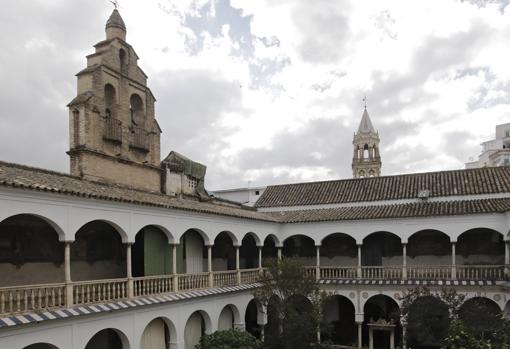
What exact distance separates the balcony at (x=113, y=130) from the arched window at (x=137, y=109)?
159 centimetres

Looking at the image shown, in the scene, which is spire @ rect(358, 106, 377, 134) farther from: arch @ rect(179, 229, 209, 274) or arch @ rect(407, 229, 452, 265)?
arch @ rect(179, 229, 209, 274)

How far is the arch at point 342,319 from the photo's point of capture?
2184 cm

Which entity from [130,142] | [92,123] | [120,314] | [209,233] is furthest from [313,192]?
[120,314]

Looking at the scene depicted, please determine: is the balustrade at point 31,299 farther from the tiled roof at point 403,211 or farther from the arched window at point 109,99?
the tiled roof at point 403,211

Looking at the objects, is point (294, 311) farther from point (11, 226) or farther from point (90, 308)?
point (11, 226)

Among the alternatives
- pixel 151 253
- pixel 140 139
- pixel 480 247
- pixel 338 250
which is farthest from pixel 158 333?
pixel 480 247

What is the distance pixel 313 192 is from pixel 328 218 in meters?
4.63

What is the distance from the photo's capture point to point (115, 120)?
1642 centimetres

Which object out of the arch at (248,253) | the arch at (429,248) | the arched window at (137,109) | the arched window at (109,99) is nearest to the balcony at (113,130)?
the arched window at (109,99)

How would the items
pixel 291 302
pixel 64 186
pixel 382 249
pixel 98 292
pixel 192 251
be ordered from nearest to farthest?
pixel 64 186
pixel 98 292
pixel 291 302
pixel 192 251
pixel 382 249

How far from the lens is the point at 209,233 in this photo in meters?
16.5

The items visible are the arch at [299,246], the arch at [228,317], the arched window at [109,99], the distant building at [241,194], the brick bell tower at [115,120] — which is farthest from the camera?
the distant building at [241,194]

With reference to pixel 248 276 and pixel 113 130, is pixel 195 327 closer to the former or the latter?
pixel 248 276

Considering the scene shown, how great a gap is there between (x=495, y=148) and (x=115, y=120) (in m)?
55.3
